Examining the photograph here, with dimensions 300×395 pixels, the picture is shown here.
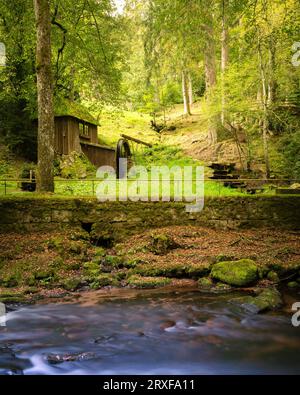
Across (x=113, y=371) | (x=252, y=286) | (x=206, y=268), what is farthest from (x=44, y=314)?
(x=252, y=286)

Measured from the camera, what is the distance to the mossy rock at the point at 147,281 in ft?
31.1

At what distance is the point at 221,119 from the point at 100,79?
9.05m

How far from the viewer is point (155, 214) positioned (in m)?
12.6

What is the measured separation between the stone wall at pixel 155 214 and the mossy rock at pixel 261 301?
4297mm

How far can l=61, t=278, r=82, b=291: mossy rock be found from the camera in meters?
9.23

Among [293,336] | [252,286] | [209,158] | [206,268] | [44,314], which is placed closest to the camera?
[293,336]

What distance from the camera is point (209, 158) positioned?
77.8 feet

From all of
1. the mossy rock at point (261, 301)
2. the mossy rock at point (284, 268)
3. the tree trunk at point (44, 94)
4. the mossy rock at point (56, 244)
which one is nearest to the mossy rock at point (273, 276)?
the mossy rock at point (284, 268)

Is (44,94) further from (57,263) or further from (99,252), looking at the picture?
(57,263)

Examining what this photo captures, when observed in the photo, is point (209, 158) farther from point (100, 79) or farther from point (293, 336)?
point (293, 336)

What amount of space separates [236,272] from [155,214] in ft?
13.1

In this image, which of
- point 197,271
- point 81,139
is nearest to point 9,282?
point 197,271

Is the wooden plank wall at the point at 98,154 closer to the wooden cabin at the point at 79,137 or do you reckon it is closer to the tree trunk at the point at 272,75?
the wooden cabin at the point at 79,137
